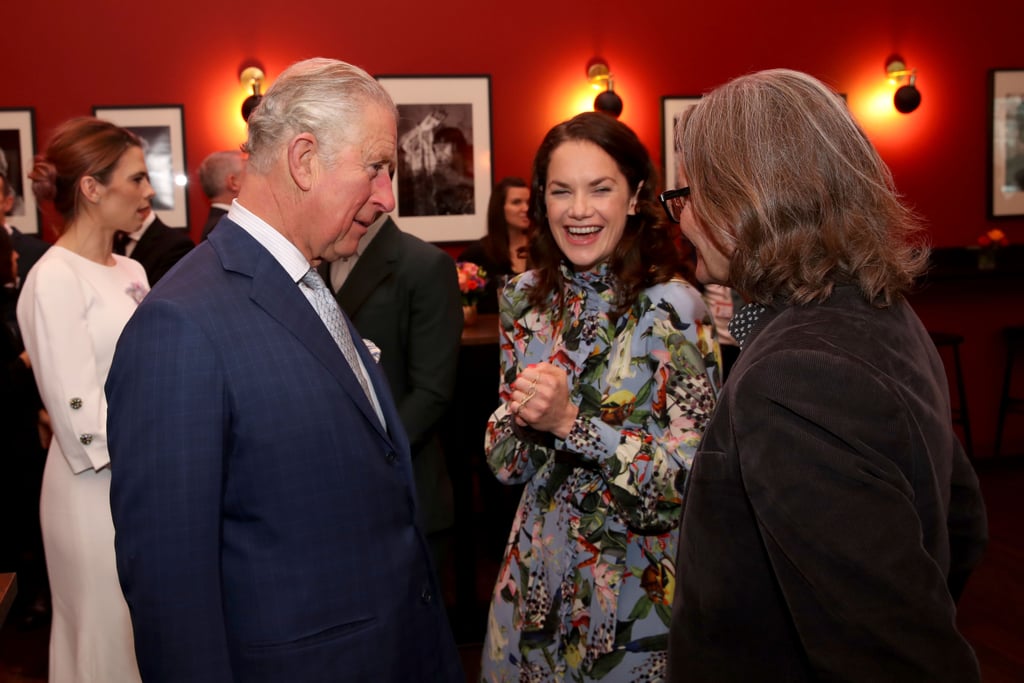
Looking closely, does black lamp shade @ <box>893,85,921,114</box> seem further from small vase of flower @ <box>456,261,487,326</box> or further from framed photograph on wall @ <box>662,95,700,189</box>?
small vase of flower @ <box>456,261,487,326</box>

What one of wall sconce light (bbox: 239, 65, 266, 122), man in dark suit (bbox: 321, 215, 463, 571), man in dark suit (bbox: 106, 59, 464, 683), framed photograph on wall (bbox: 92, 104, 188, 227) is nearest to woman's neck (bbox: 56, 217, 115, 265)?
man in dark suit (bbox: 321, 215, 463, 571)

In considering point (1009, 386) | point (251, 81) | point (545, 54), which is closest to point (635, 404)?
point (251, 81)

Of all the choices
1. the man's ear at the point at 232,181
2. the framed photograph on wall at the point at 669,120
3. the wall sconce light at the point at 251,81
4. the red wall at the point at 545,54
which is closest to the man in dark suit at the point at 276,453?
the man's ear at the point at 232,181

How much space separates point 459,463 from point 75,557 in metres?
1.83

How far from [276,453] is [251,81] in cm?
503

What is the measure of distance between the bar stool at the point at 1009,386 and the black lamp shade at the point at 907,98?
1.90 m

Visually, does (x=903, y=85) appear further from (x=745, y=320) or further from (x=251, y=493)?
(x=251, y=493)

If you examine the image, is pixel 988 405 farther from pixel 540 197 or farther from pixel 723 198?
pixel 723 198

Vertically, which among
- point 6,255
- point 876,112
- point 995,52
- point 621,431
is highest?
point 995,52

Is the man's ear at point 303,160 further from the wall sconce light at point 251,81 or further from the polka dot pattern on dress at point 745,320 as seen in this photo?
the wall sconce light at point 251,81

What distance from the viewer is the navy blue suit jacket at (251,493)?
1.23 metres

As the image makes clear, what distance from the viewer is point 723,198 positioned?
1.22 meters

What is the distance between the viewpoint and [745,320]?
1294 mm

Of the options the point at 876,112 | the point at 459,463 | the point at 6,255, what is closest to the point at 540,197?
the point at 459,463
